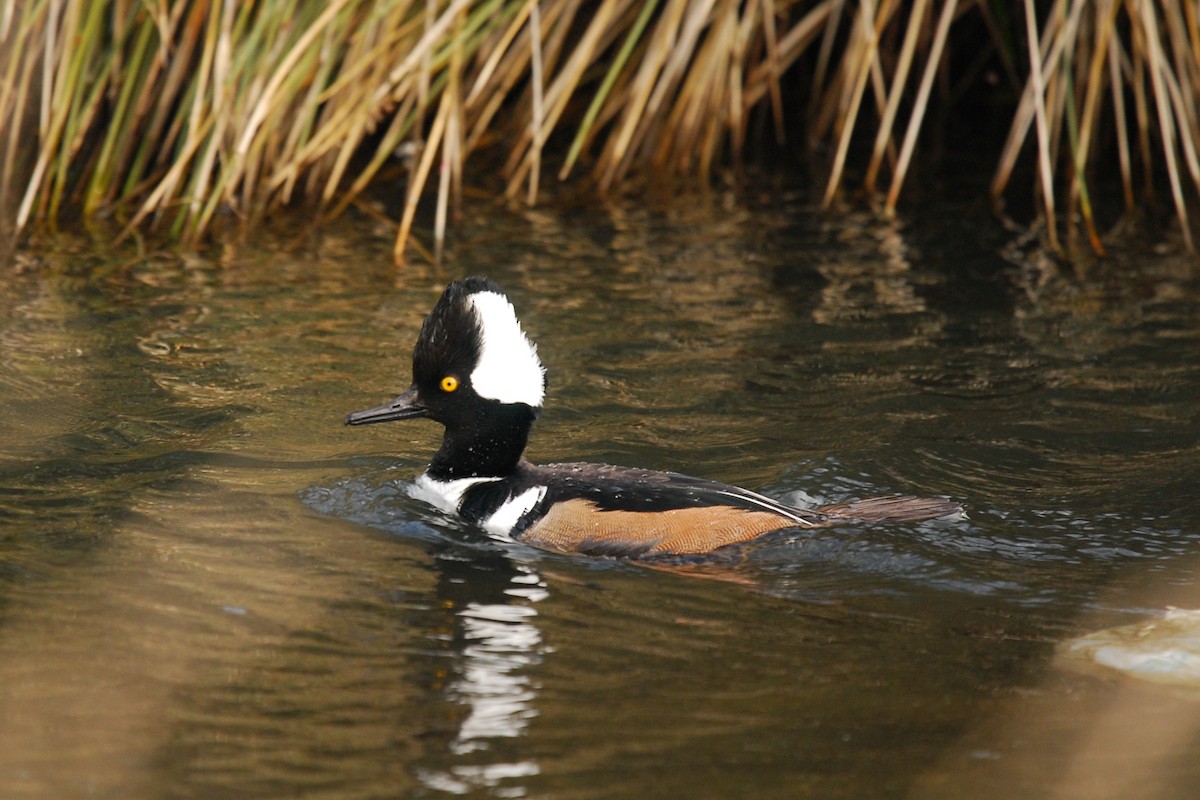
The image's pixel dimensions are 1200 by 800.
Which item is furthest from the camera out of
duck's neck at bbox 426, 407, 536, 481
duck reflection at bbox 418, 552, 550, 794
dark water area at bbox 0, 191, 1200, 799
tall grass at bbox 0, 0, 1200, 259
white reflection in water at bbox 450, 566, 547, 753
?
tall grass at bbox 0, 0, 1200, 259

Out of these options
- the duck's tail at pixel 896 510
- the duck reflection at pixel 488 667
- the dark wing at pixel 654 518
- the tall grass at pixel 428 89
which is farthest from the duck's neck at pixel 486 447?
the tall grass at pixel 428 89

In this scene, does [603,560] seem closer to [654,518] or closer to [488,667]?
[654,518]

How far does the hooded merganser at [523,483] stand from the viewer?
5320 mm

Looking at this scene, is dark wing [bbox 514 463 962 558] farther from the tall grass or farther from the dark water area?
the tall grass

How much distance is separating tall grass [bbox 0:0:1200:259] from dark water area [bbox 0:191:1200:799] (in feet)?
1.99

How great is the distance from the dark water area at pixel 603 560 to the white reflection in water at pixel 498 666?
2 cm

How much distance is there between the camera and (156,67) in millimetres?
8875

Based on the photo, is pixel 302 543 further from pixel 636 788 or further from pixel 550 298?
pixel 550 298

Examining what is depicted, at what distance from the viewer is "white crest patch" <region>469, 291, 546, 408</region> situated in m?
5.50

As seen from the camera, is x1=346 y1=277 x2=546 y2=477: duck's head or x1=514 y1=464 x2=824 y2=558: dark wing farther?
x1=346 y1=277 x2=546 y2=477: duck's head

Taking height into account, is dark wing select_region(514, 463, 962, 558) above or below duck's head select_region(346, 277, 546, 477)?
below

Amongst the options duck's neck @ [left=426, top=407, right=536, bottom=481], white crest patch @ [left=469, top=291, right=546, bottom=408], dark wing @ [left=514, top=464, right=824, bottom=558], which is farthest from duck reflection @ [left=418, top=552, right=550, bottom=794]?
white crest patch @ [left=469, top=291, right=546, bottom=408]

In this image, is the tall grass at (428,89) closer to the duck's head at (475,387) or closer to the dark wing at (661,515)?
the duck's head at (475,387)

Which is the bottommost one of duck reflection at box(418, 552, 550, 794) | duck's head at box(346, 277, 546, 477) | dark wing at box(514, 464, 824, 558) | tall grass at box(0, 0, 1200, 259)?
duck reflection at box(418, 552, 550, 794)
